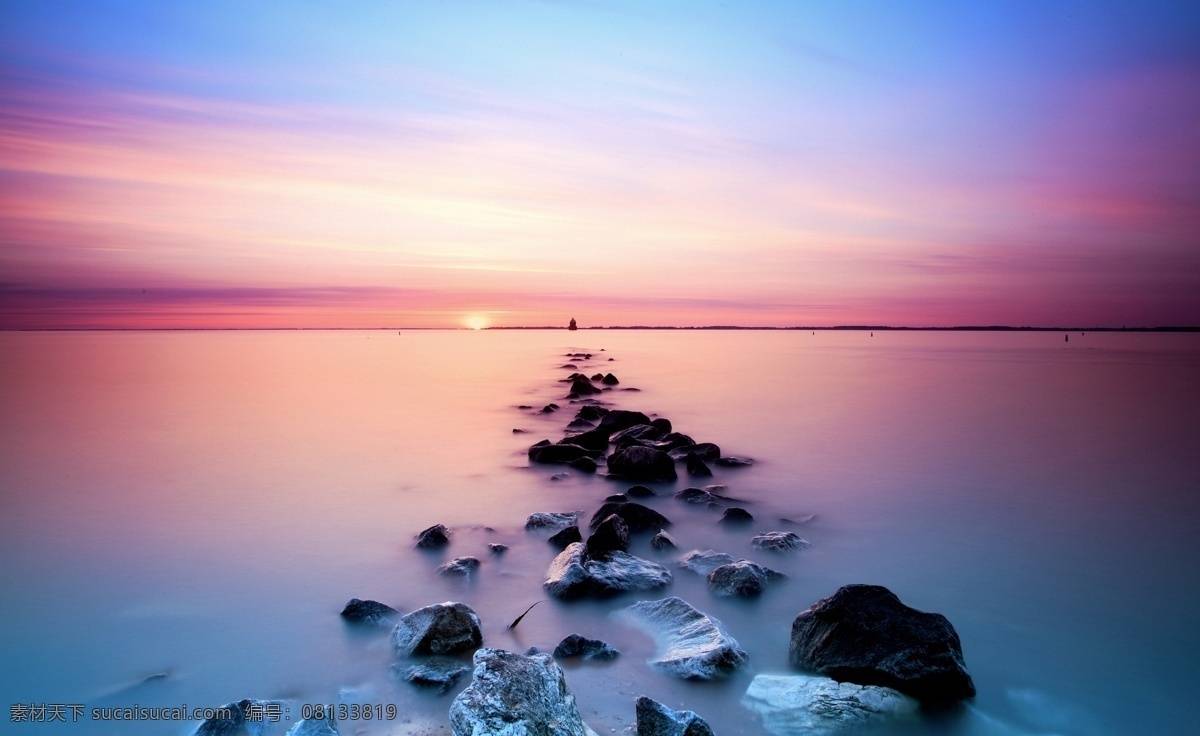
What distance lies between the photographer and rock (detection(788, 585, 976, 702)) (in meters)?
3.88

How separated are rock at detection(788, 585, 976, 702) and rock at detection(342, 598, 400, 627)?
9.82ft

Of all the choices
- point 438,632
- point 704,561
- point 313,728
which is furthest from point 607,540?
point 313,728

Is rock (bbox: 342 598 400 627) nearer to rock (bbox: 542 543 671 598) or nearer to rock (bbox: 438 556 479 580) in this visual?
rock (bbox: 438 556 479 580)

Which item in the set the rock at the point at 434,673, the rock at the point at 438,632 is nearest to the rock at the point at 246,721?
the rock at the point at 434,673

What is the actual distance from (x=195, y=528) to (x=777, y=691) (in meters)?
6.86

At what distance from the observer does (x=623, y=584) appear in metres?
5.48

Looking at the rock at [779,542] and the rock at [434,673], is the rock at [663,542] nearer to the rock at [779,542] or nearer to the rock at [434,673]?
the rock at [779,542]

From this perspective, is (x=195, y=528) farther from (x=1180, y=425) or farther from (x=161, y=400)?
(x=1180, y=425)

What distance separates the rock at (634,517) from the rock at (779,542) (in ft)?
3.36

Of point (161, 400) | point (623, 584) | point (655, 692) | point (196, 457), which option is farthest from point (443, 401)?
point (655, 692)

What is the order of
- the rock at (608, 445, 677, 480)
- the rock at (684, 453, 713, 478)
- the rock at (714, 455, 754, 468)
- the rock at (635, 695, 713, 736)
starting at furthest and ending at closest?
the rock at (714, 455, 754, 468)
the rock at (684, 453, 713, 478)
the rock at (608, 445, 677, 480)
the rock at (635, 695, 713, 736)

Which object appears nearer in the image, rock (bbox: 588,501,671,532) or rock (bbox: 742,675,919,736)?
rock (bbox: 742,675,919,736)

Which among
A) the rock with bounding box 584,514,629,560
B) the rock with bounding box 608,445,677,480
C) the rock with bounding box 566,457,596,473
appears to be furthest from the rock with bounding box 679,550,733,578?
the rock with bounding box 566,457,596,473

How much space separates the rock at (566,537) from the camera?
6.56m
